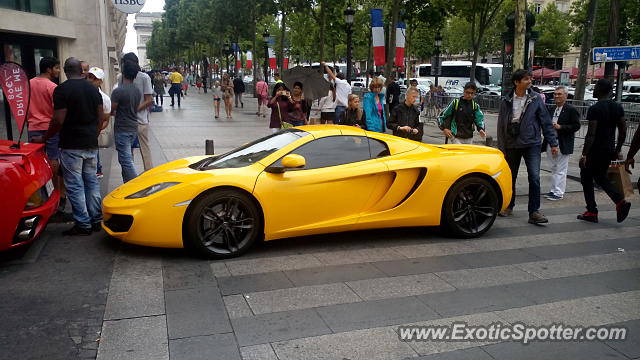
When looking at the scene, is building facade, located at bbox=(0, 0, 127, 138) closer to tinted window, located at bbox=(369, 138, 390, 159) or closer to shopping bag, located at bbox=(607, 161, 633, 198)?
tinted window, located at bbox=(369, 138, 390, 159)

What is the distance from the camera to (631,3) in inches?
1419

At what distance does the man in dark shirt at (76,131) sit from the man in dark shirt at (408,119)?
414 cm

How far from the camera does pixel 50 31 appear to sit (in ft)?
41.0

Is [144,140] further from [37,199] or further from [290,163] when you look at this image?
[290,163]

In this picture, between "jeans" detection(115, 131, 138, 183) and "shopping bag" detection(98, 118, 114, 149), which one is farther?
"shopping bag" detection(98, 118, 114, 149)

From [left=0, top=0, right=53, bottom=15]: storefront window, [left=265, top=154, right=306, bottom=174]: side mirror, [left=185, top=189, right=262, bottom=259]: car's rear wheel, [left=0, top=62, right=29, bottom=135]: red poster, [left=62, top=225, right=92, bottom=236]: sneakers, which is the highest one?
[left=0, top=0, right=53, bottom=15]: storefront window

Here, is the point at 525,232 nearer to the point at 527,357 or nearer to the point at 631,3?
the point at 527,357

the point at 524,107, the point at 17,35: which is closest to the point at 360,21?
the point at 17,35

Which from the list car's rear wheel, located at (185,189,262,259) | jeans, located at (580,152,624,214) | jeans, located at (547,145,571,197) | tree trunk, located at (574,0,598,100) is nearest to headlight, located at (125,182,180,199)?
car's rear wheel, located at (185,189,262,259)

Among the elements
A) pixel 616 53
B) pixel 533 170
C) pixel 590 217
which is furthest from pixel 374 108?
pixel 616 53

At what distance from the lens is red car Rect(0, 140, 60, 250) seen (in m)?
4.85

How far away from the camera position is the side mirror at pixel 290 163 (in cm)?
536

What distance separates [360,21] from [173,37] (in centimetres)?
3331

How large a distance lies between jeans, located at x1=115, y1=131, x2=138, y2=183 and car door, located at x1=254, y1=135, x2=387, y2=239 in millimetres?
2950
